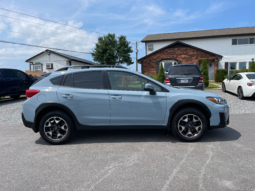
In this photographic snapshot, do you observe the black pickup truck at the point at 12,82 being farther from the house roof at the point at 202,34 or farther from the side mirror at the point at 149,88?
the house roof at the point at 202,34

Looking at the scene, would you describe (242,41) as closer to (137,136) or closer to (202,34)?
(202,34)

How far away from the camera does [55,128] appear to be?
4391 mm

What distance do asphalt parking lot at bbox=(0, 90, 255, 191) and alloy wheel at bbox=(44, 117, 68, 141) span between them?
0.24 meters

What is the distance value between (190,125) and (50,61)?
121ft

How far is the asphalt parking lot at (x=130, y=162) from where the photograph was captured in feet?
9.23

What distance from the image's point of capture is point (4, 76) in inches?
434

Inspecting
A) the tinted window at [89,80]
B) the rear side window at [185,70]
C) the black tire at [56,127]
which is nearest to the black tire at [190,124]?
the tinted window at [89,80]

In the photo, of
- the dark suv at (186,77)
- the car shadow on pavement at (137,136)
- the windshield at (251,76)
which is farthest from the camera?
the windshield at (251,76)

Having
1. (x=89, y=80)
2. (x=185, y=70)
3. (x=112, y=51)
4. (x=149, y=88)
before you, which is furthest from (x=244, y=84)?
(x=112, y=51)

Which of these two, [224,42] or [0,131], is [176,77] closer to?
[0,131]

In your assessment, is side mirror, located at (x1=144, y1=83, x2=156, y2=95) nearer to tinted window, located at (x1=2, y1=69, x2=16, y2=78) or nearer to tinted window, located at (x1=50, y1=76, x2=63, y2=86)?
tinted window, located at (x1=50, y1=76, x2=63, y2=86)

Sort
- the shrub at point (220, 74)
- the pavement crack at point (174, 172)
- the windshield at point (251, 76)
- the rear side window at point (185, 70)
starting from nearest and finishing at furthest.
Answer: the pavement crack at point (174, 172)
the rear side window at point (185, 70)
the windshield at point (251, 76)
the shrub at point (220, 74)

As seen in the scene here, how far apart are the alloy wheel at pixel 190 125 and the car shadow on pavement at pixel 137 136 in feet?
0.84

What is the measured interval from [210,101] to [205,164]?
153cm
